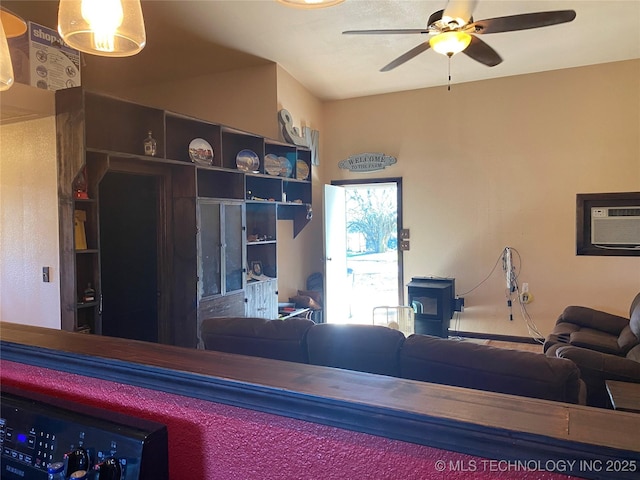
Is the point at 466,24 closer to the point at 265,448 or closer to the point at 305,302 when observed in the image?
the point at 265,448

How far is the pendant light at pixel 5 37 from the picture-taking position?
1537 millimetres

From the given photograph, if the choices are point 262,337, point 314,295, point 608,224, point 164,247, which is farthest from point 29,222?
point 608,224

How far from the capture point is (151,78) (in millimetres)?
5383

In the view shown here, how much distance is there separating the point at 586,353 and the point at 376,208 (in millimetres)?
3760

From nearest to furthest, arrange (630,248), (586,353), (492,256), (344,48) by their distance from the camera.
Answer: (586,353), (344,48), (630,248), (492,256)

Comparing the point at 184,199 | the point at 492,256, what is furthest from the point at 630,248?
the point at 184,199

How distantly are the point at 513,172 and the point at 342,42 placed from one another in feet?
8.19

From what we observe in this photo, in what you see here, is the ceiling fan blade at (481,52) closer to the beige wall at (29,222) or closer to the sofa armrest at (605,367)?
the sofa armrest at (605,367)

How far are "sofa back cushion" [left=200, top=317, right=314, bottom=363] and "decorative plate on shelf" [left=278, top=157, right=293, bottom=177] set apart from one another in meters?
2.97

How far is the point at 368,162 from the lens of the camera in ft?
19.4

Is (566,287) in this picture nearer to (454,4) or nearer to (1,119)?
(454,4)

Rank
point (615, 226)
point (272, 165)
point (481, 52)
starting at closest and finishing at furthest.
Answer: point (481, 52), point (615, 226), point (272, 165)

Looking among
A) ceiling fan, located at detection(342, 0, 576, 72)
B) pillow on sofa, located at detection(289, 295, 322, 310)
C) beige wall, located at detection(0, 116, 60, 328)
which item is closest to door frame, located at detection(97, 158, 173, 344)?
beige wall, located at detection(0, 116, 60, 328)

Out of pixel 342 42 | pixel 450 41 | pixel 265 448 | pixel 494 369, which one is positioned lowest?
pixel 494 369
